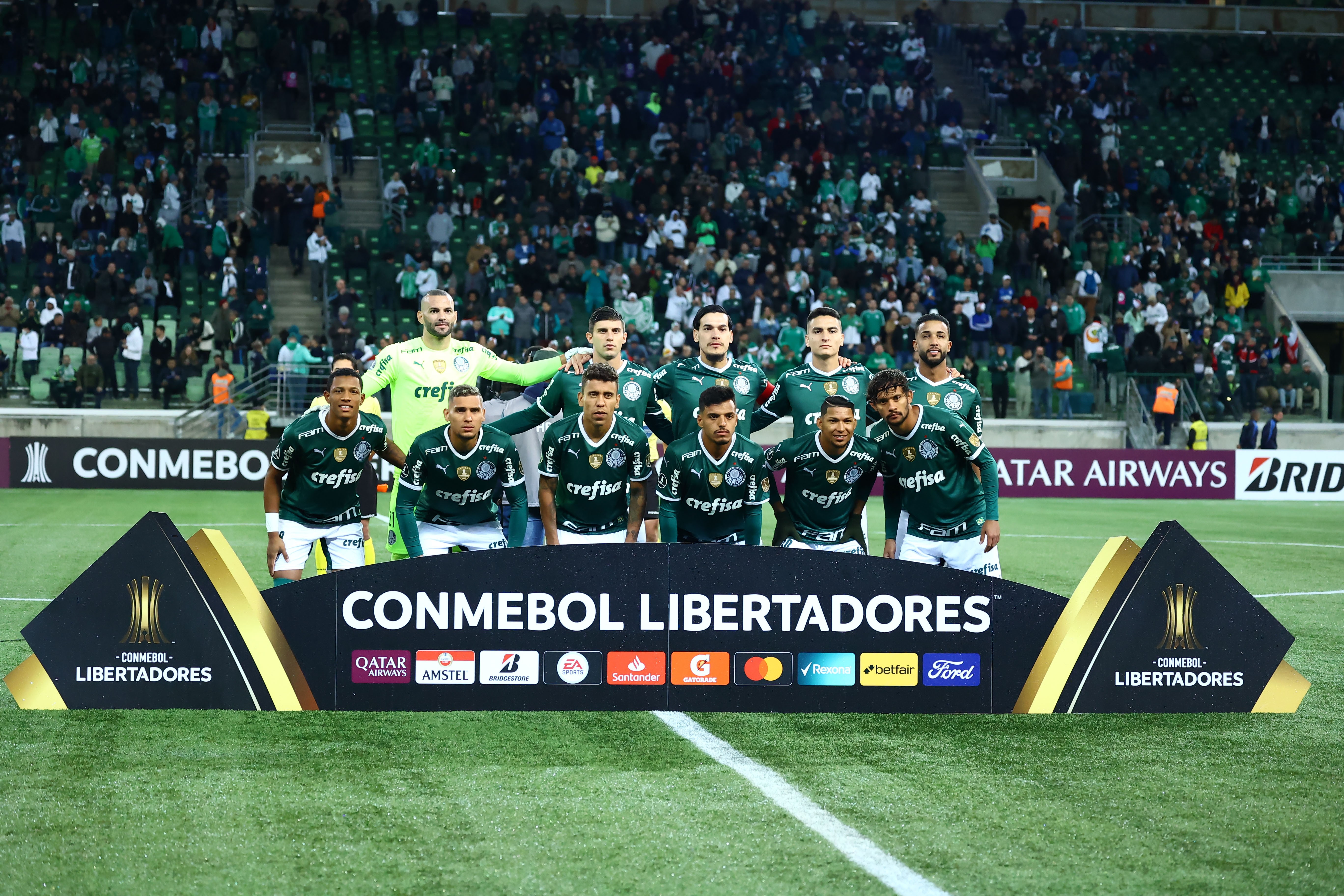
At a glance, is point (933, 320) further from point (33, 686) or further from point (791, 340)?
point (791, 340)

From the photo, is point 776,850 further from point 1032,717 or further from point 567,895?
point 1032,717

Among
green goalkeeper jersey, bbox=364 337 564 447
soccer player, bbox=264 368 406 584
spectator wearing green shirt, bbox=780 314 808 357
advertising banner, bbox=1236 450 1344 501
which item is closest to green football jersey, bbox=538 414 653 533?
soccer player, bbox=264 368 406 584

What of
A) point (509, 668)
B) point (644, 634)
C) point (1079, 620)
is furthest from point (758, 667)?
point (1079, 620)

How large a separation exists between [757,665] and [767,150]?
28853 millimetres

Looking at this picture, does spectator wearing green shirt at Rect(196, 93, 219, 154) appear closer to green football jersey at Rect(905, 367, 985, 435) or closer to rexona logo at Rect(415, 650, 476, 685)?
green football jersey at Rect(905, 367, 985, 435)

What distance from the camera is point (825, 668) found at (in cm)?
695

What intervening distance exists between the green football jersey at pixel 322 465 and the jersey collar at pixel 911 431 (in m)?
3.06

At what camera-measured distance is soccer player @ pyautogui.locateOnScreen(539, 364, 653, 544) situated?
8125 mm

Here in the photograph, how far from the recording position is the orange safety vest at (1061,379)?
92.1ft

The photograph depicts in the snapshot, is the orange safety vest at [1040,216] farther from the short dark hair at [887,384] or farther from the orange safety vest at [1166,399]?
the short dark hair at [887,384]

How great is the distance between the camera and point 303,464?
856 centimetres

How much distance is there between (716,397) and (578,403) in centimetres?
146

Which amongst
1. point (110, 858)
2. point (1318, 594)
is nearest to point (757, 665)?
point (110, 858)

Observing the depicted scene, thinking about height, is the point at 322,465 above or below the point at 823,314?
below
